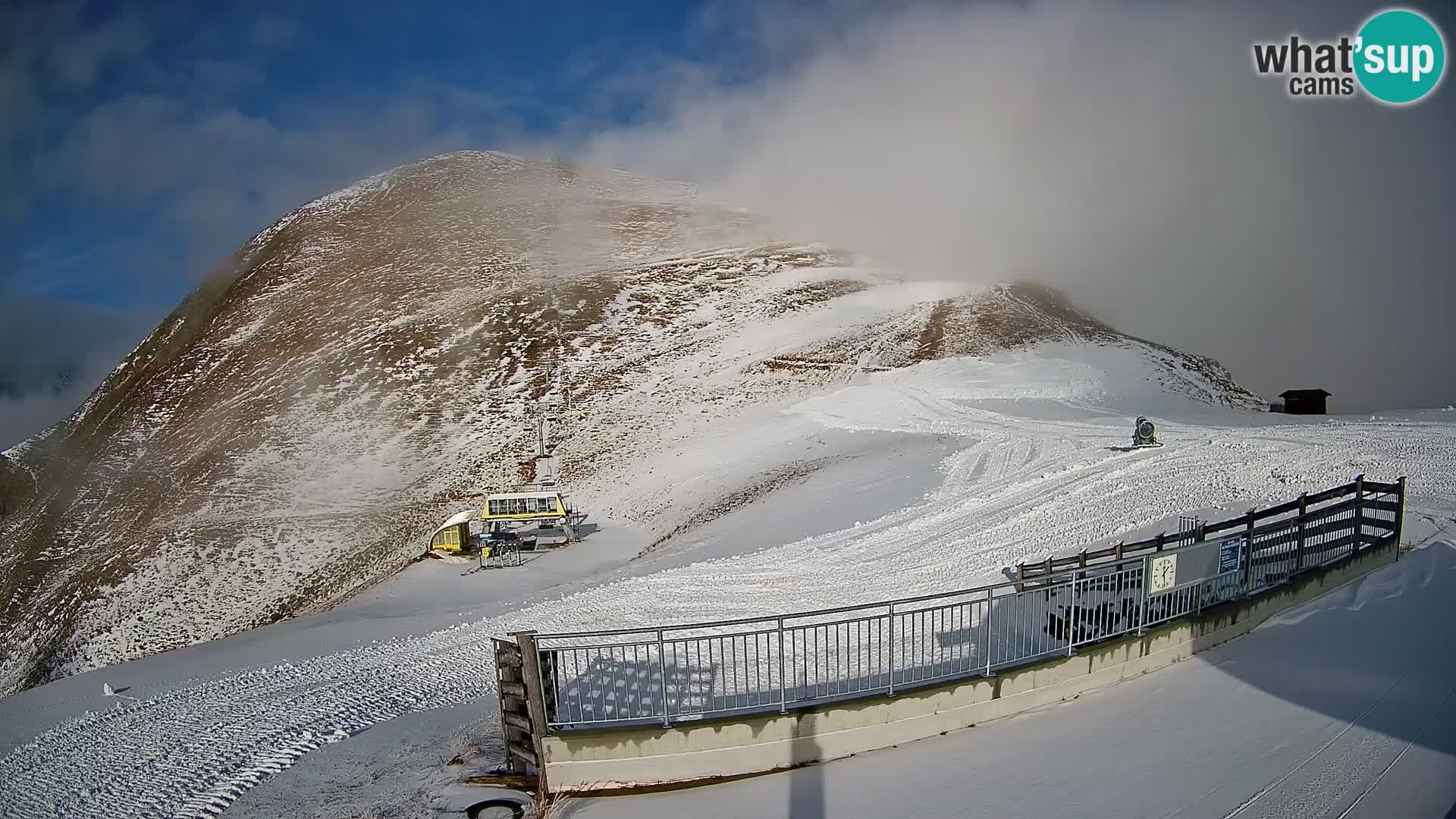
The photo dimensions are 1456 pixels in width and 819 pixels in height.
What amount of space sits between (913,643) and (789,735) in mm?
1674

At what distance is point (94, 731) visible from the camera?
1360 centimetres

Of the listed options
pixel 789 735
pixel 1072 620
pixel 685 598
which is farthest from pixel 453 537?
pixel 1072 620

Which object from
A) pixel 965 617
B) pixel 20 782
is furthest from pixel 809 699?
pixel 20 782

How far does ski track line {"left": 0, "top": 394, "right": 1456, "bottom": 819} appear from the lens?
1159 cm

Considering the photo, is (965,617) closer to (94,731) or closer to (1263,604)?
(1263,604)

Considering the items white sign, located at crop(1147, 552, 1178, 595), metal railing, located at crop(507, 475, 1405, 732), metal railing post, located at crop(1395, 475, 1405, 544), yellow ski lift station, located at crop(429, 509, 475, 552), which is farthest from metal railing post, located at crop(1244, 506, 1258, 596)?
yellow ski lift station, located at crop(429, 509, 475, 552)

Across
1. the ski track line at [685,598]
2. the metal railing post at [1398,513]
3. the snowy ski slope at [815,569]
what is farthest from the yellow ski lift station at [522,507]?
the metal railing post at [1398,513]

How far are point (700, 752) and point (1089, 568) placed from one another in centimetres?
523

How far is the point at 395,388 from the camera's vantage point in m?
56.4

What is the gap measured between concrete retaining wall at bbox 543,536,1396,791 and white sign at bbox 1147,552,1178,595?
4.08ft

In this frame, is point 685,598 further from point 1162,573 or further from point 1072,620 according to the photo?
point 1162,573

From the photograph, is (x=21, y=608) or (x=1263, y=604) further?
(x=21, y=608)

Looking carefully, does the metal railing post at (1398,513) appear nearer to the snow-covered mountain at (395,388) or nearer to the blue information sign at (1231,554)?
the blue information sign at (1231,554)

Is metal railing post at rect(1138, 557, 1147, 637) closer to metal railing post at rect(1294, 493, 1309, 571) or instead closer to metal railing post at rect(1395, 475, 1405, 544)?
metal railing post at rect(1294, 493, 1309, 571)
